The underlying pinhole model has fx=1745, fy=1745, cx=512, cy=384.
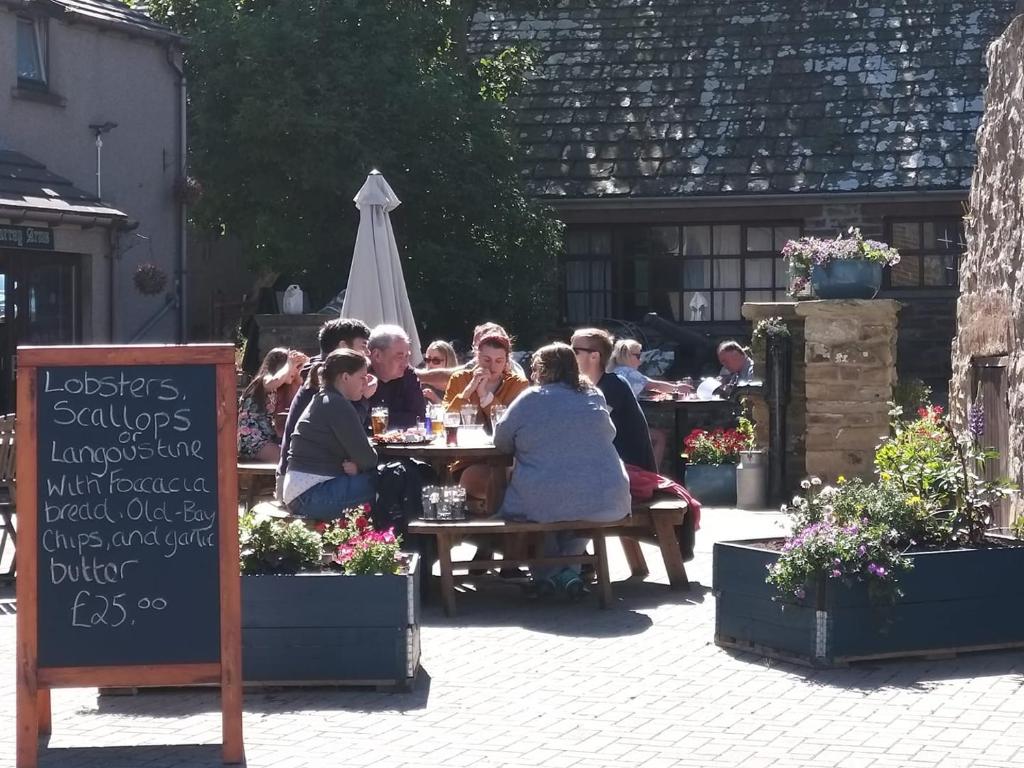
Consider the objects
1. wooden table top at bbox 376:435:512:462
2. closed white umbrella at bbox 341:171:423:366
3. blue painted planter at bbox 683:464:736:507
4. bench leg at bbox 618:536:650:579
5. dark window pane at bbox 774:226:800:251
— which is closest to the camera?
wooden table top at bbox 376:435:512:462

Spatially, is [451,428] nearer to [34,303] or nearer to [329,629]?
[329,629]

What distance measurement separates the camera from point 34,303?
64.9 ft

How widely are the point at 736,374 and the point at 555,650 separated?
828 centimetres

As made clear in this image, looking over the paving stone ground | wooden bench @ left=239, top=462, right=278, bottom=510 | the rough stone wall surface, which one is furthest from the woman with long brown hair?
the rough stone wall surface

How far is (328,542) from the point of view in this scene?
775cm

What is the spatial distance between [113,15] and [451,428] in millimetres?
12944

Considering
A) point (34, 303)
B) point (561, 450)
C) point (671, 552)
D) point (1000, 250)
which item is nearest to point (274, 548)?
point (561, 450)

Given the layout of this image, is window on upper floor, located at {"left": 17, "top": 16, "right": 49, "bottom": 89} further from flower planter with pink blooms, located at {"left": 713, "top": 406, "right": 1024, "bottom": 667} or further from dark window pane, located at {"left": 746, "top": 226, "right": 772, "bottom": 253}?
flower planter with pink blooms, located at {"left": 713, "top": 406, "right": 1024, "bottom": 667}

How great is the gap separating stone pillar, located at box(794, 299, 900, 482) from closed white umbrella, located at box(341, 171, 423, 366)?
3.30 m

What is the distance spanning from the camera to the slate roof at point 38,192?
18344 mm

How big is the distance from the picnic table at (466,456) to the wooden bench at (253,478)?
792 millimetres

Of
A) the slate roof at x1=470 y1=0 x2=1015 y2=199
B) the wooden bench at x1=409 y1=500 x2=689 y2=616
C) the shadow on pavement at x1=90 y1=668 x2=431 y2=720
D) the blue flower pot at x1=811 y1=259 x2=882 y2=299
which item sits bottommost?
the shadow on pavement at x1=90 y1=668 x2=431 y2=720

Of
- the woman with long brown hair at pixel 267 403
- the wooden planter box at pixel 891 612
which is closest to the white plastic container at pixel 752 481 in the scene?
the woman with long brown hair at pixel 267 403

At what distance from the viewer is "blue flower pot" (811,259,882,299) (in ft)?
46.1
